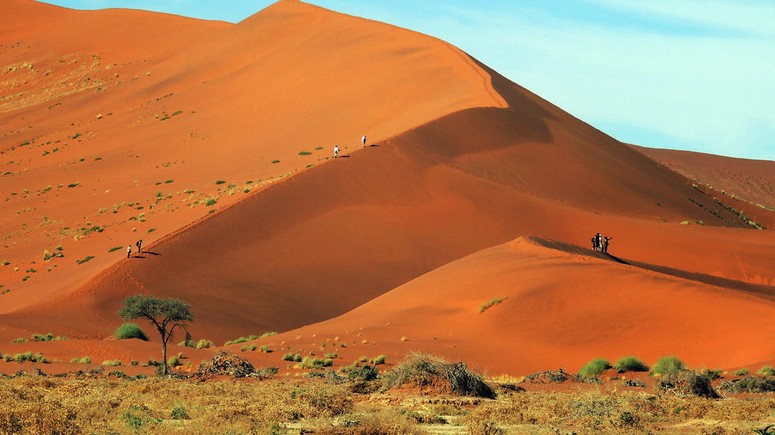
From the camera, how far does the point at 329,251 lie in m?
52.4

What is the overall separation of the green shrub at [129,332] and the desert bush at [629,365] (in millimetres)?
16796

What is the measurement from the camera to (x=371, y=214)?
5603 cm

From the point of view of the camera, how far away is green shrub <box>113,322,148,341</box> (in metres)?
39.8

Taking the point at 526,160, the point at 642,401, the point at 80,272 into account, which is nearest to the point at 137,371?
the point at 642,401

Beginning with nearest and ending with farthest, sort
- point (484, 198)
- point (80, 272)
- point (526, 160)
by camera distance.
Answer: point (80, 272) < point (484, 198) < point (526, 160)

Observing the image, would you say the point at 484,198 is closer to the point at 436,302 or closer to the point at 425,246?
the point at 425,246

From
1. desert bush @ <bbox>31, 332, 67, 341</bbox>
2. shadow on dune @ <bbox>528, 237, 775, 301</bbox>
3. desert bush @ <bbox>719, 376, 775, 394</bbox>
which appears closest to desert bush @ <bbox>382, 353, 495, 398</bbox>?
desert bush @ <bbox>719, 376, 775, 394</bbox>

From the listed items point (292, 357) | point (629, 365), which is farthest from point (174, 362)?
point (629, 365)

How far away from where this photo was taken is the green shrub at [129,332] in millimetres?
39812

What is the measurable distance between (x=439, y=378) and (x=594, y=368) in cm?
827

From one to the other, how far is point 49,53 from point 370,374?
291ft

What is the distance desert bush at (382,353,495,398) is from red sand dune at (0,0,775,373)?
9293mm

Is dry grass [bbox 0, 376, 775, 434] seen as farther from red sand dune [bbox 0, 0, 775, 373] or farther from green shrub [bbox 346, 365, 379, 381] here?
red sand dune [bbox 0, 0, 775, 373]

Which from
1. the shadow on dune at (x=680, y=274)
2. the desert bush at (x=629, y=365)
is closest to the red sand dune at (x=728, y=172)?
the shadow on dune at (x=680, y=274)
